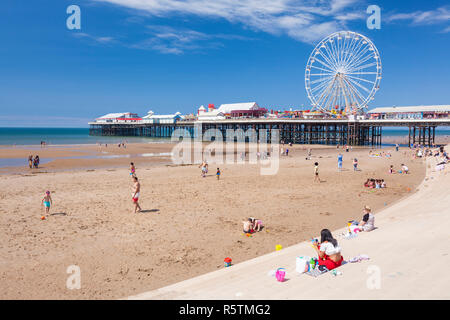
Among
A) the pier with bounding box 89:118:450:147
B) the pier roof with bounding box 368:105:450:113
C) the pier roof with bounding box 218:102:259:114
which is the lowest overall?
the pier with bounding box 89:118:450:147

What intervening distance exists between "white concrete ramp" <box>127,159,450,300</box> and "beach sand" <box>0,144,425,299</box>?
0.94 m

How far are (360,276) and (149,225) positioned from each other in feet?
19.9

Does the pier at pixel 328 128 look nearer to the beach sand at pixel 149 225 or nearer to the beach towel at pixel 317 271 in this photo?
the beach sand at pixel 149 225

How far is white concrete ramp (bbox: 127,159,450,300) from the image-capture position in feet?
13.9

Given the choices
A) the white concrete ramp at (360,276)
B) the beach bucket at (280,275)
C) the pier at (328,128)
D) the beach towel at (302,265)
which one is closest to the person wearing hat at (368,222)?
the white concrete ramp at (360,276)

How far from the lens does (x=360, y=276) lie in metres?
4.75

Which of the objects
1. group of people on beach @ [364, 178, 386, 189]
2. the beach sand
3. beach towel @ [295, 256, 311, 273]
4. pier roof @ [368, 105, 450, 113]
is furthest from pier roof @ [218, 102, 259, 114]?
beach towel @ [295, 256, 311, 273]

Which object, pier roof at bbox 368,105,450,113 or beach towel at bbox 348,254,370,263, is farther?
pier roof at bbox 368,105,450,113

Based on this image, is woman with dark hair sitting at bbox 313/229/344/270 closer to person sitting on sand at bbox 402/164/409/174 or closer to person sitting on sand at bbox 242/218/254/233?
person sitting on sand at bbox 242/218/254/233

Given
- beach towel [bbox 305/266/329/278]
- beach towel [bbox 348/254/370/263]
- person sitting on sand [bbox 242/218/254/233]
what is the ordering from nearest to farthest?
beach towel [bbox 305/266/329/278], beach towel [bbox 348/254/370/263], person sitting on sand [bbox 242/218/254/233]

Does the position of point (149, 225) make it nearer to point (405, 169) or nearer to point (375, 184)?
point (375, 184)

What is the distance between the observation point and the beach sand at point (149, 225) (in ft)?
19.6

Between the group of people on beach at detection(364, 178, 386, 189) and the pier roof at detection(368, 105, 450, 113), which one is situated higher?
the pier roof at detection(368, 105, 450, 113)
